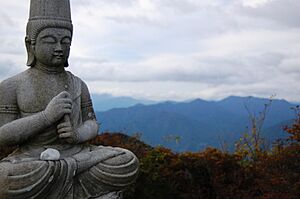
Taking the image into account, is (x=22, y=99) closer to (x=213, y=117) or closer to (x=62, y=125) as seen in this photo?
(x=62, y=125)

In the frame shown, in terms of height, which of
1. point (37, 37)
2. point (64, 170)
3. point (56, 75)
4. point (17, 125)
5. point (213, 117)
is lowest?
point (213, 117)

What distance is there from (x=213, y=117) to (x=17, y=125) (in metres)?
58.9

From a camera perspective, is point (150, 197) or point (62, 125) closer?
point (62, 125)

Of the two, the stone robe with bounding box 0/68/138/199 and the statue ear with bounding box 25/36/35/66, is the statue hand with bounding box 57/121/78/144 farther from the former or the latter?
the statue ear with bounding box 25/36/35/66

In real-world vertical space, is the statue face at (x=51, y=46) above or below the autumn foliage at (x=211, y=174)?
above

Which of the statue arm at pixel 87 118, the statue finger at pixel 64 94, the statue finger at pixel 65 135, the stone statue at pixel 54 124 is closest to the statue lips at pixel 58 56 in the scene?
the stone statue at pixel 54 124

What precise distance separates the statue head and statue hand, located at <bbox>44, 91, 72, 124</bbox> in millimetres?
429

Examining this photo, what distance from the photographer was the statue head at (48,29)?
239 inches

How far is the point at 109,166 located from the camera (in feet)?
19.7

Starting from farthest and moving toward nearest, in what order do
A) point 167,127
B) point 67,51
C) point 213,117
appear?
point 213,117 → point 167,127 → point 67,51

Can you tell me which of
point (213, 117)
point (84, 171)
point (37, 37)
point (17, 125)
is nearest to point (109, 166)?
point (84, 171)

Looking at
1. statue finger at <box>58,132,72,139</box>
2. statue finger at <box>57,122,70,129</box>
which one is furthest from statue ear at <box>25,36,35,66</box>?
statue finger at <box>58,132,72,139</box>

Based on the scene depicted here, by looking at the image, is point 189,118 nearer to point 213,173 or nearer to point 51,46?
point 213,173

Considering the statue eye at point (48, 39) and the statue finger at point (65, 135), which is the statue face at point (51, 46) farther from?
the statue finger at point (65, 135)
